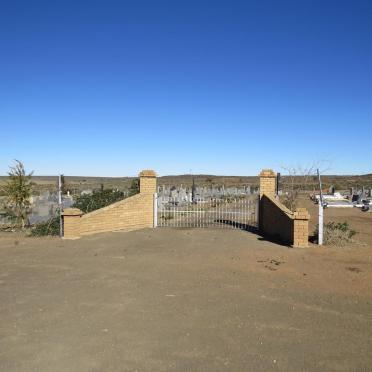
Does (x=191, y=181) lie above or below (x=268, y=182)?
above

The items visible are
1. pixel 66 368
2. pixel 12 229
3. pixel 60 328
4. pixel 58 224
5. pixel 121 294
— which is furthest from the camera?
pixel 12 229

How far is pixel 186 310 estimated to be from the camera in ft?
19.8

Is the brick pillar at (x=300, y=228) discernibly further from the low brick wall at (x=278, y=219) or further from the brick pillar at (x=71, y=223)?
the brick pillar at (x=71, y=223)

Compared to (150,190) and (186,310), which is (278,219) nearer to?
(150,190)

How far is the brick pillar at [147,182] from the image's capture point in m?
15.9

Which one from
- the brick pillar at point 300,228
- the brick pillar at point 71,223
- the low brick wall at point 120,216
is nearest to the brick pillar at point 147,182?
the low brick wall at point 120,216

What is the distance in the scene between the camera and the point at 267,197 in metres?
14.8

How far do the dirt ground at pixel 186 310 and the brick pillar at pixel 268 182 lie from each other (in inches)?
185

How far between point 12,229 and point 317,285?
40.7 ft

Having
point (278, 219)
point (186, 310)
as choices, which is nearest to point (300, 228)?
point (278, 219)

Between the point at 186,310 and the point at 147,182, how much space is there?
1019cm

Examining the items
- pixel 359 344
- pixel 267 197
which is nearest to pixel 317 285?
pixel 359 344

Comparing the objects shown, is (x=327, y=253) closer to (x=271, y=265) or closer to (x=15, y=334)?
(x=271, y=265)

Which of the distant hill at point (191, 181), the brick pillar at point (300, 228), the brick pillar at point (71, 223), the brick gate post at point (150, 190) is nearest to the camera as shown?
the brick pillar at point (300, 228)
